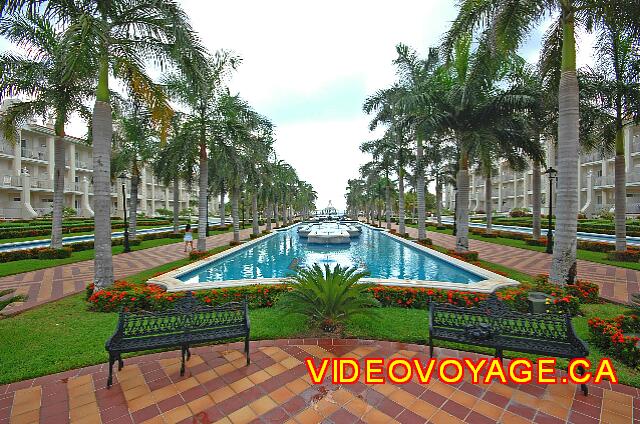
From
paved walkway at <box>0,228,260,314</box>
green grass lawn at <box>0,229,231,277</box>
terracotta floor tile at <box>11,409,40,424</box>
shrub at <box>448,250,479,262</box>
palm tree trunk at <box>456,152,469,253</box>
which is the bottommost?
paved walkway at <box>0,228,260,314</box>

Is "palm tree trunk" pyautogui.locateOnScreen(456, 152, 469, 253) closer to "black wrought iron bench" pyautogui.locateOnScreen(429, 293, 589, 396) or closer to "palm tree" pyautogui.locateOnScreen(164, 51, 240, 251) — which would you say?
"black wrought iron bench" pyautogui.locateOnScreen(429, 293, 589, 396)

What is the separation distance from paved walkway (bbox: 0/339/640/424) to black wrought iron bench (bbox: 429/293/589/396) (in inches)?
16.9

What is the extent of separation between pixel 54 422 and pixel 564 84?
39.1 ft

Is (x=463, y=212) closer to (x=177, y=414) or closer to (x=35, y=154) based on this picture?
(x=177, y=414)

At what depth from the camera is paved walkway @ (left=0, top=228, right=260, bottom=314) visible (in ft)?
25.8

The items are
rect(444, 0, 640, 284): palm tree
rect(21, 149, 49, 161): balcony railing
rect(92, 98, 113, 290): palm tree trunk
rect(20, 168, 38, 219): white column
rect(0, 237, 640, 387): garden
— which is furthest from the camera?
rect(21, 149, 49, 161): balcony railing

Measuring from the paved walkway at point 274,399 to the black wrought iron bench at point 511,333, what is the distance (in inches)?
16.9

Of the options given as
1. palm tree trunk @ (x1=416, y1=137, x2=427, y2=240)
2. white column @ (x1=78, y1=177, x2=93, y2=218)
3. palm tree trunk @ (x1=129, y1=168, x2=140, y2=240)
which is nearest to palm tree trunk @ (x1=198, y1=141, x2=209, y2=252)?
palm tree trunk @ (x1=129, y1=168, x2=140, y2=240)

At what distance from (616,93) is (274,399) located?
16.8 m

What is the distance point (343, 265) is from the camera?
13.9 m

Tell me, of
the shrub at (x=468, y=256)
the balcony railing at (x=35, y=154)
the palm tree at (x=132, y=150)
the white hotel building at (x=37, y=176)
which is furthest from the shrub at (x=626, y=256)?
the balcony railing at (x=35, y=154)

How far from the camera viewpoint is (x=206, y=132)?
47.2ft

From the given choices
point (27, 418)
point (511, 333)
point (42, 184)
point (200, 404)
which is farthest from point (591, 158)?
point (42, 184)

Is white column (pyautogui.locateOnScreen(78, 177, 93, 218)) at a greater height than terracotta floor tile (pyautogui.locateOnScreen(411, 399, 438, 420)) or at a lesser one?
greater
